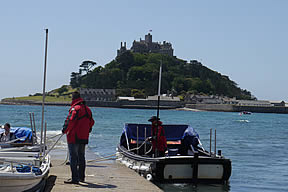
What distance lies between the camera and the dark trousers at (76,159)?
10.3 m

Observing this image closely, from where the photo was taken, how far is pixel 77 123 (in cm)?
1014

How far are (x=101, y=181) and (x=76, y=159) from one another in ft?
3.47

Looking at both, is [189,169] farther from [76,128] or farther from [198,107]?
[198,107]

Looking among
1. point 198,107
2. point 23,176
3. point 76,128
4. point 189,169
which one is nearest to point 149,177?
point 189,169

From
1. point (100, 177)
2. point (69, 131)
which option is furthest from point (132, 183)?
point (69, 131)

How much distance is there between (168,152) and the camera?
16031 mm

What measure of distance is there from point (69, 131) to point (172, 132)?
8463mm

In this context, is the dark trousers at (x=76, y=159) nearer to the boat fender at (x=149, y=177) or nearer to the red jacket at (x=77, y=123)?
the red jacket at (x=77, y=123)

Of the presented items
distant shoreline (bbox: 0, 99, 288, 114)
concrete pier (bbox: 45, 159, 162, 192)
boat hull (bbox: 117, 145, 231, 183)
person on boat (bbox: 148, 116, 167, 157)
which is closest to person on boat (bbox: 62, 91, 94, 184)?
concrete pier (bbox: 45, 159, 162, 192)

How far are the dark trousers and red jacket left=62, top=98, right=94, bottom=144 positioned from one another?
0.55 ft

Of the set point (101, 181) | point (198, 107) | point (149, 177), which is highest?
point (101, 181)

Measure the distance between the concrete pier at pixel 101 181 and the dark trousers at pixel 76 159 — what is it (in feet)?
0.69

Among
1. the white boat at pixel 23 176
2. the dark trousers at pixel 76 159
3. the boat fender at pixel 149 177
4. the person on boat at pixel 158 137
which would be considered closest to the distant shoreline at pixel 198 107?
the person on boat at pixel 158 137

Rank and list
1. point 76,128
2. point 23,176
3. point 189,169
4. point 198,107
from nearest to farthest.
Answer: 1. point 23,176
2. point 76,128
3. point 189,169
4. point 198,107
